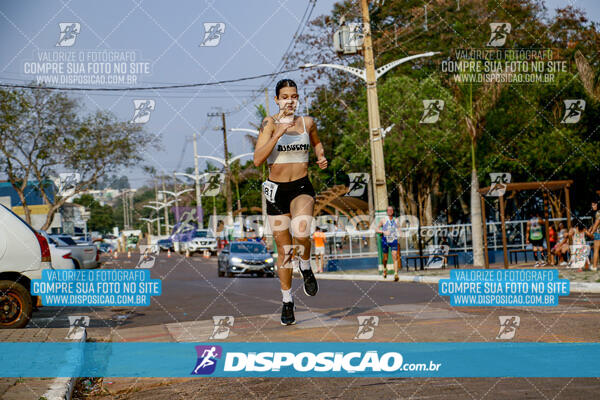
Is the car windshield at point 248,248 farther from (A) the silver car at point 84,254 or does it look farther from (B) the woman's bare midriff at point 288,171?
(B) the woman's bare midriff at point 288,171

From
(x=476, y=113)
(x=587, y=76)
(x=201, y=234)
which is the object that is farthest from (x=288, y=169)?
(x=201, y=234)

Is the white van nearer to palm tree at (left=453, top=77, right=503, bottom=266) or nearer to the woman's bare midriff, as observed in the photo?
the woman's bare midriff

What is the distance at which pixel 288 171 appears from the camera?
394cm

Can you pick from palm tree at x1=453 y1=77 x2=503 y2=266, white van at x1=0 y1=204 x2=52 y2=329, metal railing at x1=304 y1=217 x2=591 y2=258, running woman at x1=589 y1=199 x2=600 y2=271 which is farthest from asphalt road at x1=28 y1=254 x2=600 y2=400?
metal railing at x1=304 y1=217 x2=591 y2=258

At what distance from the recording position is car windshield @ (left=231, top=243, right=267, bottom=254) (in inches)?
1153

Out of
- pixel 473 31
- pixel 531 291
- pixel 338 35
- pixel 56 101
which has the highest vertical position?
pixel 473 31

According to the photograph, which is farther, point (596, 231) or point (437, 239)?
point (437, 239)

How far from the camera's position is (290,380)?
24.0 feet

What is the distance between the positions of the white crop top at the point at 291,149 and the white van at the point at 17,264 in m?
9.35

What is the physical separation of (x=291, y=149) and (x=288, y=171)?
14 centimetres

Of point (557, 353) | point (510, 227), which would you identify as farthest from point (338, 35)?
point (510, 227)

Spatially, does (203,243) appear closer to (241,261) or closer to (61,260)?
(241,261)

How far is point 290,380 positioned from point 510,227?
941 inches

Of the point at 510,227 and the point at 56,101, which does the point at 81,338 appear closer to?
the point at 56,101
